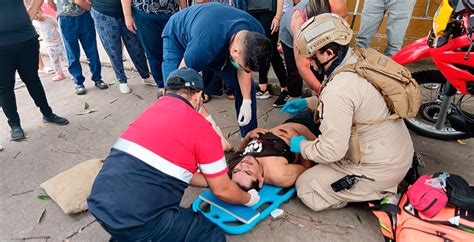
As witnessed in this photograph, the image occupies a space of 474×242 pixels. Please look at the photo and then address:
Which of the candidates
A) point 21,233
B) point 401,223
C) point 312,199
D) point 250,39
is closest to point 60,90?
point 21,233

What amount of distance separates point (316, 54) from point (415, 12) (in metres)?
2.38

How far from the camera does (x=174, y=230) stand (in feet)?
5.65

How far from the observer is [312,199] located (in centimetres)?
220

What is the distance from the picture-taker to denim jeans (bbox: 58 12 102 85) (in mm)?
3869

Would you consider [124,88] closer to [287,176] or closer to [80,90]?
[80,90]

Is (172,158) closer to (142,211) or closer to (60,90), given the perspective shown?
(142,211)

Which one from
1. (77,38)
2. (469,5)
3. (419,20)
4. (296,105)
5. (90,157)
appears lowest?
(90,157)

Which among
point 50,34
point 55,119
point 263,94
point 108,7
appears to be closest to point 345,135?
point 263,94

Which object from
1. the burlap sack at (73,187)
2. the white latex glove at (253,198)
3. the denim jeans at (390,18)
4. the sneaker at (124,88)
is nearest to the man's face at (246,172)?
the white latex glove at (253,198)

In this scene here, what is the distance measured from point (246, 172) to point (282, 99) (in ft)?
5.28

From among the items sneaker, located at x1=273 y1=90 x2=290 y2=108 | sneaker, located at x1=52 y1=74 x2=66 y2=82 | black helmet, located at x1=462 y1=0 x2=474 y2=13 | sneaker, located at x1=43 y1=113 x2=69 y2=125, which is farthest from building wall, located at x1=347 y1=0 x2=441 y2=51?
sneaker, located at x1=52 y1=74 x2=66 y2=82

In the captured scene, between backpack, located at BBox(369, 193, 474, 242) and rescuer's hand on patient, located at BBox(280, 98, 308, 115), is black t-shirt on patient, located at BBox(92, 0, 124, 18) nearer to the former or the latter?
rescuer's hand on patient, located at BBox(280, 98, 308, 115)

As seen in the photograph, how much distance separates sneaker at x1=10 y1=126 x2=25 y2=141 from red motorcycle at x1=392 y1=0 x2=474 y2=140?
3606mm

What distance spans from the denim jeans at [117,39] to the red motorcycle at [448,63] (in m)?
2.95
